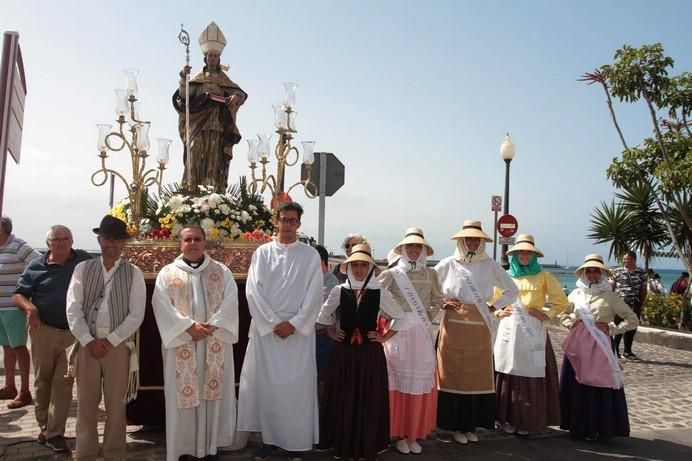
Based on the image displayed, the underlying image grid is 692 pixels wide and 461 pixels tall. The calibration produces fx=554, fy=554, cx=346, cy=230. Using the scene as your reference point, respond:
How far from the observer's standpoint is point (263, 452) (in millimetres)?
4676

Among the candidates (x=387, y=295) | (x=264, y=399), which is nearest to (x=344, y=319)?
(x=387, y=295)

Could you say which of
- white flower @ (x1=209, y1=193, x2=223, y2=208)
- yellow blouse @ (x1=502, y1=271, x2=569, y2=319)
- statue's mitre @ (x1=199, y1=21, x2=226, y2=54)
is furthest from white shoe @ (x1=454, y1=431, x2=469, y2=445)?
statue's mitre @ (x1=199, y1=21, x2=226, y2=54)

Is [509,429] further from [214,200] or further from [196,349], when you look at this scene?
[214,200]

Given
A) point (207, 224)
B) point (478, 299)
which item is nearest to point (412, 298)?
point (478, 299)

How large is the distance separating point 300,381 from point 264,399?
0.35 m

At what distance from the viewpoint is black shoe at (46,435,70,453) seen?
4.61 metres

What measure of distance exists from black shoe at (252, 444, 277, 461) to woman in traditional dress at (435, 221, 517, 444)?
1.65m

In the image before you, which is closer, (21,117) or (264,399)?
(21,117)

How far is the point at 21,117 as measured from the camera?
11.6 ft

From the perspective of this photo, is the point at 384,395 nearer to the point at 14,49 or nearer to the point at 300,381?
the point at 300,381

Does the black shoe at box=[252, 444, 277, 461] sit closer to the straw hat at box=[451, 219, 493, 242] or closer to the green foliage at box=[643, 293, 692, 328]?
the straw hat at box=[451, 219, 493, 242]

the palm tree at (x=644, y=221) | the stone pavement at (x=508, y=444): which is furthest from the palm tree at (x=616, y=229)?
the stone pavement at (x=508, y=444)

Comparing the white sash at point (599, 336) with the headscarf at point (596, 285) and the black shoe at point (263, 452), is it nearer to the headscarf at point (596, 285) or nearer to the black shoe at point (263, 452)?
the headscarf at point (596, 285)

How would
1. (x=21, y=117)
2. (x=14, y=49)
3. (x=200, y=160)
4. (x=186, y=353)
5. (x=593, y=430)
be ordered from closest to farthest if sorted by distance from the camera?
(x=14, y=49) < (x=21, y=117) < (x=186, y=353) < (x=593, y=430) < (x=200, y=160)
